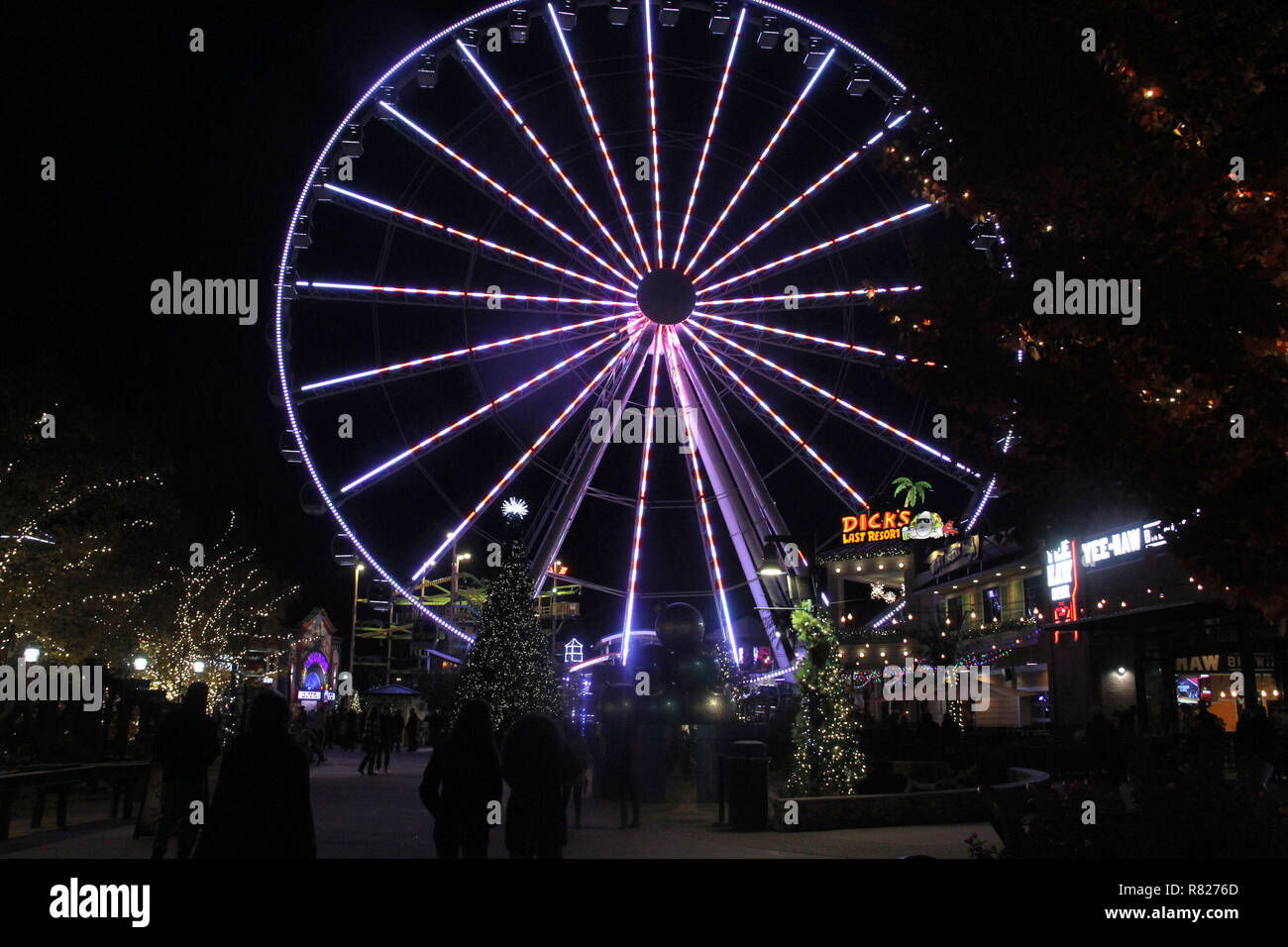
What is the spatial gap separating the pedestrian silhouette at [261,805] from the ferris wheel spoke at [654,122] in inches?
755

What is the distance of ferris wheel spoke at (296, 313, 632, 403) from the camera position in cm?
2122

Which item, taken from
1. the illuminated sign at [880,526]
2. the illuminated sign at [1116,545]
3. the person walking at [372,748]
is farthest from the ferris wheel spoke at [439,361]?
the illuminated sign at [880,526]

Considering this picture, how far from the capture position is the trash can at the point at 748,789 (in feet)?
42.3

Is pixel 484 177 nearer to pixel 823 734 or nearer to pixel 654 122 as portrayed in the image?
pixel 654 122

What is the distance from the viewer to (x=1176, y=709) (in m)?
25.4

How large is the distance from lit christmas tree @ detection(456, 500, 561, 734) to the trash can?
12.8 m

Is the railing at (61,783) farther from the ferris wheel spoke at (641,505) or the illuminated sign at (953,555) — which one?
the illuminated sign at (953,555)

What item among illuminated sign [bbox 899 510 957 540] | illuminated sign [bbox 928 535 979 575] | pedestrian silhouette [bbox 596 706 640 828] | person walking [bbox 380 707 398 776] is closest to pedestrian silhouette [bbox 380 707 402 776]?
person walking [bbox 380 707 398 776]

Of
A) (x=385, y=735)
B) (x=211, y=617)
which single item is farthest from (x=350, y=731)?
(x=385, y=735)

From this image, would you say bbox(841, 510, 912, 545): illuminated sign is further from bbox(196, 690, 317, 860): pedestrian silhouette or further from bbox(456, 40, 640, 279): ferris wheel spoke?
bbox(196, 690, 317, 860): pedestrian silhouette

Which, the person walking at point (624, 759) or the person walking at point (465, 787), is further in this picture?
the person walking at point (624, 759)

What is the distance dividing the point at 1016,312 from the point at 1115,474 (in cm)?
140
